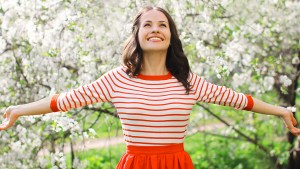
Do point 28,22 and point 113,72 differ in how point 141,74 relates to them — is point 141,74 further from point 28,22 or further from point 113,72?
point 28,22

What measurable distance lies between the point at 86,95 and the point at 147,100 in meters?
0.30

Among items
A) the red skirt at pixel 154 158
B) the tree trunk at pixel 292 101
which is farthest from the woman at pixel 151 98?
the tree trunk at pixel 292 101

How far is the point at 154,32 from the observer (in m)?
2.87

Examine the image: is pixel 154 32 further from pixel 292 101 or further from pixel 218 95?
pixel 292 101

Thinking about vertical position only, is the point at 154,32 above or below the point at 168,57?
above

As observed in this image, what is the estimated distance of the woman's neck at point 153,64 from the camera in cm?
289

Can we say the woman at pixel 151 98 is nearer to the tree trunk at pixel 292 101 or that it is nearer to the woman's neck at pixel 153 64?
the woman's neck at pixel 153 64

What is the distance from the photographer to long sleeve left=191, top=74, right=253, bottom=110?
9.55 feet

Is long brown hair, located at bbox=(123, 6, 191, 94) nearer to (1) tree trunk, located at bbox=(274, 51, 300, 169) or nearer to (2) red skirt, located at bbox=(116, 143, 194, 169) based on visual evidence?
(2) red skirt, located at bbox=(116, 143, 194, 169)

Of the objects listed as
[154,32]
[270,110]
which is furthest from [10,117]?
[270,110]

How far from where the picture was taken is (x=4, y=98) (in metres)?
4.99

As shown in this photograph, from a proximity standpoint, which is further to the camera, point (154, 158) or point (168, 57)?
point (168, 57)

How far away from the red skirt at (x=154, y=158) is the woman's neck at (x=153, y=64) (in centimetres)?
36

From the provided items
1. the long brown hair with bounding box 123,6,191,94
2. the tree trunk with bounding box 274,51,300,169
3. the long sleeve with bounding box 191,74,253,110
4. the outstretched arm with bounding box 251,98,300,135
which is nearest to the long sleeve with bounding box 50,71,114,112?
the long brown hair with bounding box 123,6,191,94
